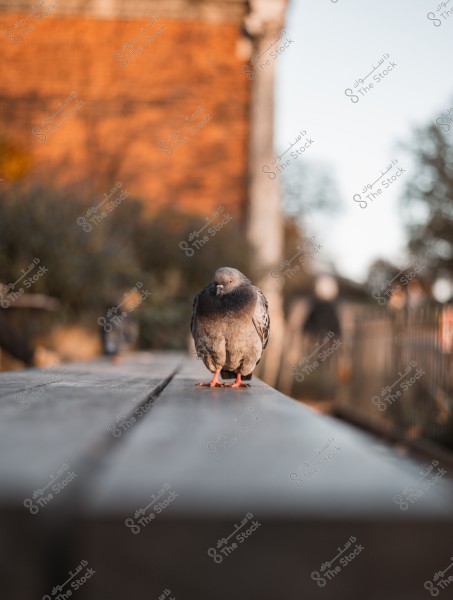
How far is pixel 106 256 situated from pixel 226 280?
23.7ft

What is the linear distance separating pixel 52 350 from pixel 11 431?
8286mm

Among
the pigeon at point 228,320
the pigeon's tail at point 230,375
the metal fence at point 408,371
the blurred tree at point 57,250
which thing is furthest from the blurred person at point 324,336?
the pigeon at point 228,320

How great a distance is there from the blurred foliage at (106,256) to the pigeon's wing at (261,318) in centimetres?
468

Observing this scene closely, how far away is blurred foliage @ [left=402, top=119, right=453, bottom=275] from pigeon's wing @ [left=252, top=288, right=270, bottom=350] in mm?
17096

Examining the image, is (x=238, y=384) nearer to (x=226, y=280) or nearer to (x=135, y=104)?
(x=226, y=280)

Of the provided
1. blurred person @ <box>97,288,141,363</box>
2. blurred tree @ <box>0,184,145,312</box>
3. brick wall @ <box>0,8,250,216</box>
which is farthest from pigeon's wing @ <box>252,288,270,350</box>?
brick wall @ <box>0,8,250,216</box>

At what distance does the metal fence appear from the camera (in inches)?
342

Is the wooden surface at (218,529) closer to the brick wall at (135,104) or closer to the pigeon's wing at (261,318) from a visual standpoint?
the pigeon's wing at (261,318)

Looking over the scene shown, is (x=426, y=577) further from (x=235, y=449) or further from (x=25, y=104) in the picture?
(x=25, y=104)

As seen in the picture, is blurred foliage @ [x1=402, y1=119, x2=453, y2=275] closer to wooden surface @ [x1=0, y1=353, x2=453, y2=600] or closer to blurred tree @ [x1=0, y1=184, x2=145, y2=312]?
blurred tree @ [x1=0, y1=184, x2=145, y2=312]

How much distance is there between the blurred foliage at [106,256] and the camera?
871 cm

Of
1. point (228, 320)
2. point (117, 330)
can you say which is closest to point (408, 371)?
point (117, 330)

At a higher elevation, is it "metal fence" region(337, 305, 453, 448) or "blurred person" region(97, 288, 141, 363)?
"blurred person" region(97, 288, 141, 363)

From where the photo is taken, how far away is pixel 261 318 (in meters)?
2.59
